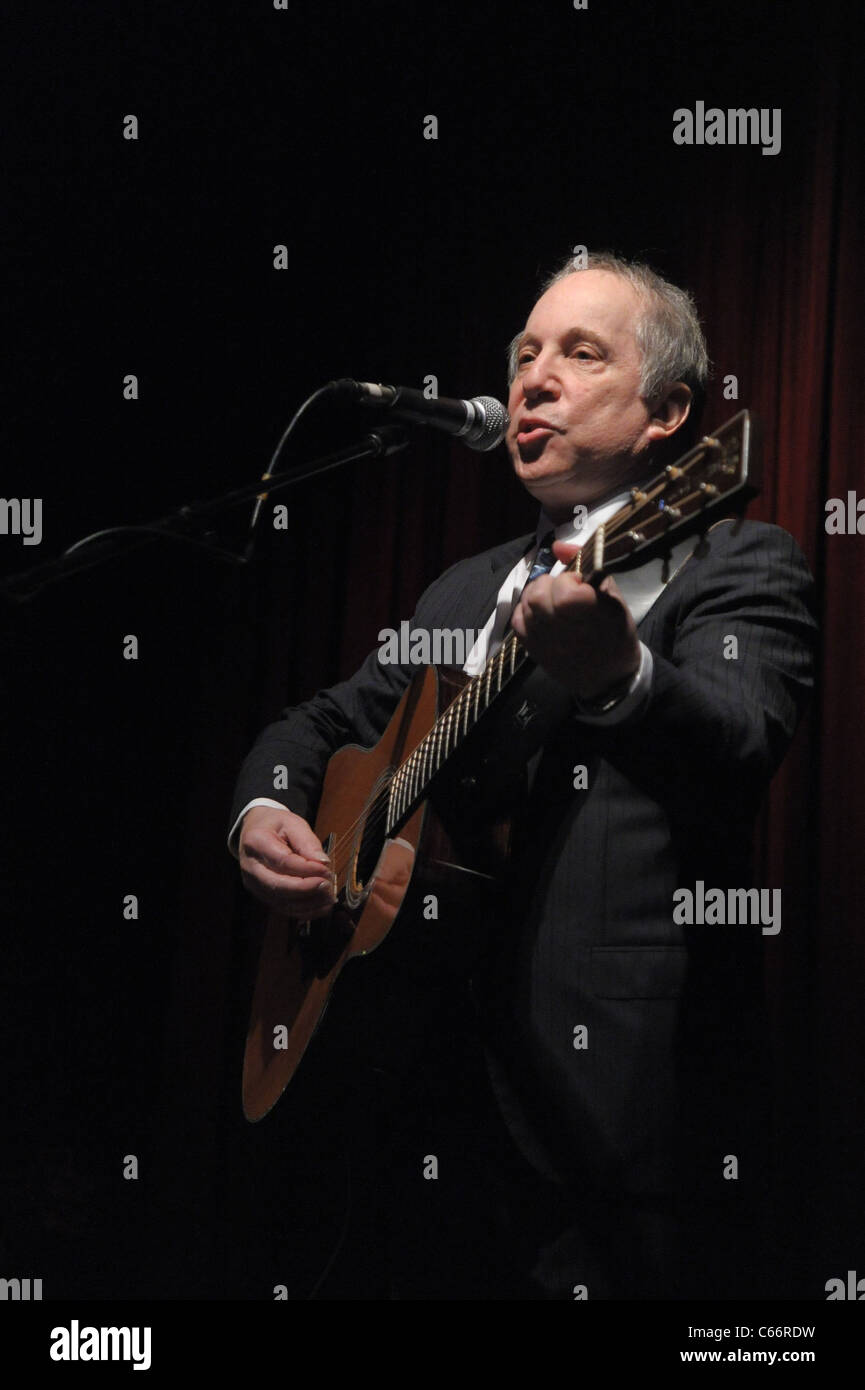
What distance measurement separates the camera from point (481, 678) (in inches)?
64.6

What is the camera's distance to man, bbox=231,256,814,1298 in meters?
1.41

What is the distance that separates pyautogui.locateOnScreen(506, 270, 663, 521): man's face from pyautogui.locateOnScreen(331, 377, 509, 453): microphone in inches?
3.9

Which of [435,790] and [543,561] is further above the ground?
[543,561]

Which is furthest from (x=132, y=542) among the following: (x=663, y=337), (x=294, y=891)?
(x=663, y=337)

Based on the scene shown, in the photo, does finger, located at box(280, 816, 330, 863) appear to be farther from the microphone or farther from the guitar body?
the microphone

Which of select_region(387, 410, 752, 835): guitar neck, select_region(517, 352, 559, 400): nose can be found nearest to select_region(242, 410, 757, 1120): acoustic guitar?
select_region(387, 410, 752, 835): guitar neck

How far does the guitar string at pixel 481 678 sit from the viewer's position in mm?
1312

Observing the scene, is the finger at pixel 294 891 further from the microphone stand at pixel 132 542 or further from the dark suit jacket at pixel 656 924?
the microphone stand at pixel 132 542

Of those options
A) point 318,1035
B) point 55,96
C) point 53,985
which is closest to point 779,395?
point 318,1035

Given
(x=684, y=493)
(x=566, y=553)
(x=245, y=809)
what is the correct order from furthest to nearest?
1. (x=245, y=809)
2. (x=566, y=553)
3. (x=684, y=493)

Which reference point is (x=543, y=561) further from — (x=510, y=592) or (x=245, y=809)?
(x=245, y=809)

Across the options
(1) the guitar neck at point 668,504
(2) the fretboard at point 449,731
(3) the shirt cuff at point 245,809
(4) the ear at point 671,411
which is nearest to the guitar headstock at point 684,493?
(1) the guitar neck at point 668,504

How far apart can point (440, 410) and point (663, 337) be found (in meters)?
0.45

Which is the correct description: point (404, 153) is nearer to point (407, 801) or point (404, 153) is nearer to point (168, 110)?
point (168, 110)
